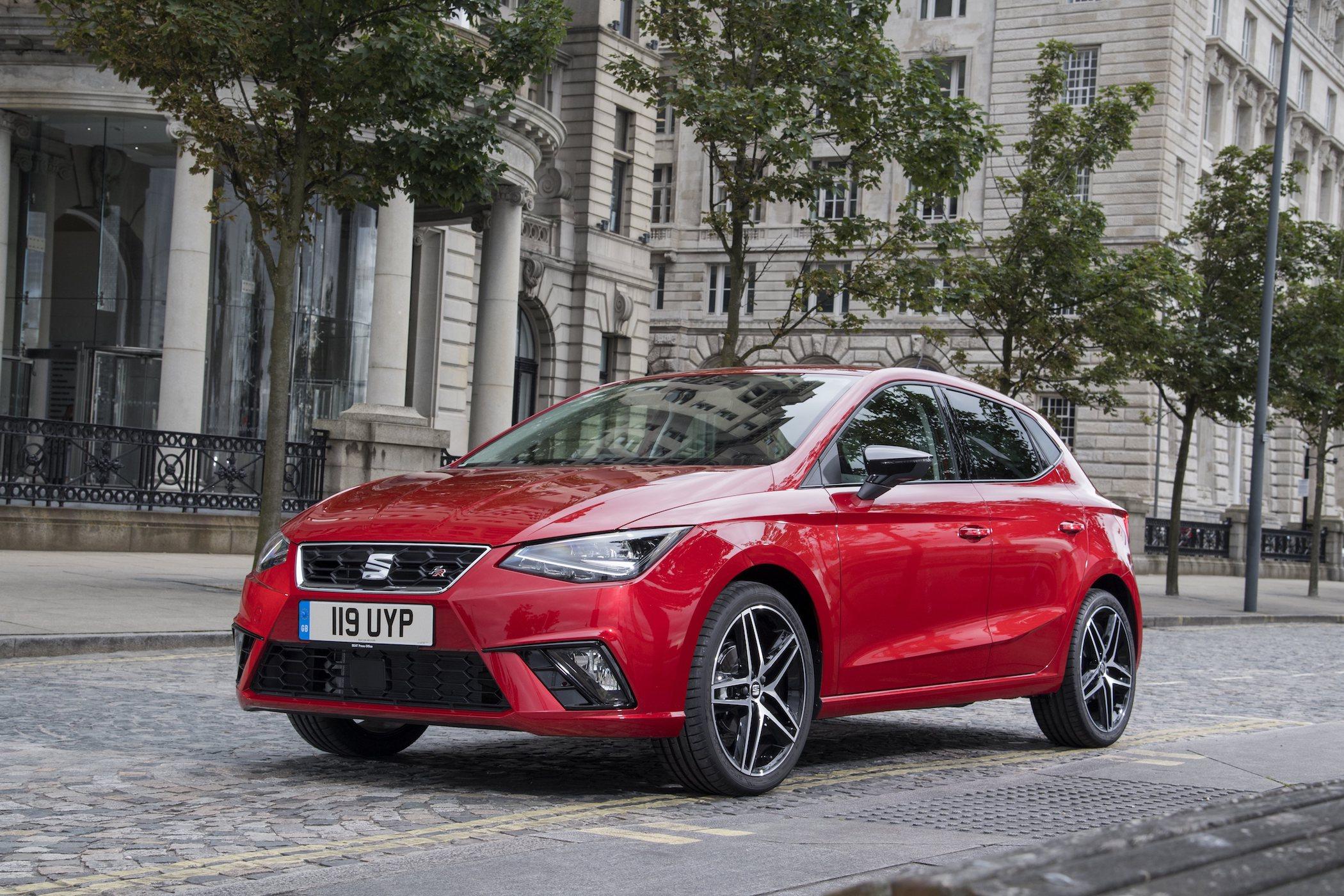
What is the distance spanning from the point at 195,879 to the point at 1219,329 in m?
27.5

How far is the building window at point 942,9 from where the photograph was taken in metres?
59.1

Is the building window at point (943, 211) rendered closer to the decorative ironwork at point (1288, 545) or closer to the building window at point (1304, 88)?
the decorative ironwork at point (1288, 545)

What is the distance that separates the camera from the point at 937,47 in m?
59.2

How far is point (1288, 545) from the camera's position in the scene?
51094 millimetres

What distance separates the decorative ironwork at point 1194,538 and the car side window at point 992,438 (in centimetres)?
3250

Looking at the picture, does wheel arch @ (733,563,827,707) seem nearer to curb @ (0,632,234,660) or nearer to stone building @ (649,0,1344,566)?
curb @ (0,632,234,660)

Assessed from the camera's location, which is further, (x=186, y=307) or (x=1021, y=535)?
(x=186, y=307)

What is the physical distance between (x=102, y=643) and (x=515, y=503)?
580 centimetres

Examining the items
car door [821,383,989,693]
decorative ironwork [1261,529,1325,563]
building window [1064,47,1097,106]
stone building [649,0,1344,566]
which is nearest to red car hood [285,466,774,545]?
car door [821,383,989,693]

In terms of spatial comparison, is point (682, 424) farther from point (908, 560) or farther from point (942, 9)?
point (942, 9)

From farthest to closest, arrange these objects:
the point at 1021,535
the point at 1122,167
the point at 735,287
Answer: the point at 1122,167
the point at 735,287
the point at 1021,535

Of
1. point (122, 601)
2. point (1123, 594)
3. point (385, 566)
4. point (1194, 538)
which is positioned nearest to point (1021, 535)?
point (1123, 594)

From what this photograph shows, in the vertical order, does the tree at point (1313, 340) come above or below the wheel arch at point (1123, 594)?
above

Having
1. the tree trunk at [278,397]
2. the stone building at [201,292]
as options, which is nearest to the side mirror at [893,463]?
the tree trunk at [278,397]
